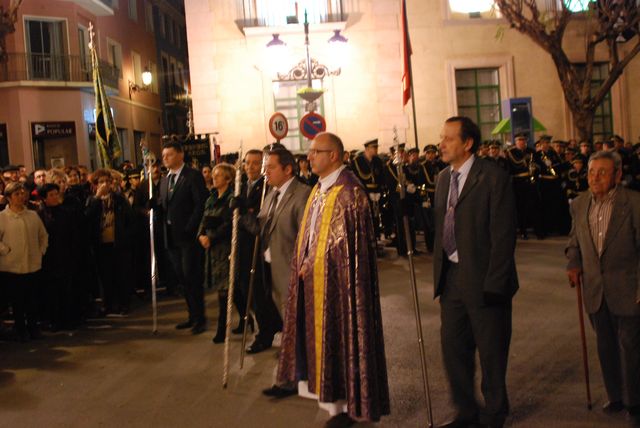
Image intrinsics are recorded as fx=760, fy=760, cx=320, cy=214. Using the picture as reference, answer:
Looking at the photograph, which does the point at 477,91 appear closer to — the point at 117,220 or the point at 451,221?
the point at 117,220

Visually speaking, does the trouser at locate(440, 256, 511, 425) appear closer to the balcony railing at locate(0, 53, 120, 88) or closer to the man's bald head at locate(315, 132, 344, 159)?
the man's bald head at locate(315, 132, 344, 159)

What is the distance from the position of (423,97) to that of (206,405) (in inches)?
724

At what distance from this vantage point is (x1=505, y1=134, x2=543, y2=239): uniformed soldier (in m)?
15.8

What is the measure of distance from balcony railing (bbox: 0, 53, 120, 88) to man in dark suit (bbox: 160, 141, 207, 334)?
2143 cm

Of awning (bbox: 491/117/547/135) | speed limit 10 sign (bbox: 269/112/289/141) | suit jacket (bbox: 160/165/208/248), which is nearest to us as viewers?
suit jacket (bbox: 160/165/208/248)

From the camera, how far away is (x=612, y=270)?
521 cm

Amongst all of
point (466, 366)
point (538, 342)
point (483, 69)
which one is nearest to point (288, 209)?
point (466, 366)

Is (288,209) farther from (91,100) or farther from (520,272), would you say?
(91,100)

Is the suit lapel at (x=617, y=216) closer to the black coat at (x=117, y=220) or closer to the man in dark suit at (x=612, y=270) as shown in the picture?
Result: the man in dark suit at (x=612, y=270)

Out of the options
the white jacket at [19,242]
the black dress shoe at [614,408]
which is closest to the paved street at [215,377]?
the black dress shoe at [614,408]

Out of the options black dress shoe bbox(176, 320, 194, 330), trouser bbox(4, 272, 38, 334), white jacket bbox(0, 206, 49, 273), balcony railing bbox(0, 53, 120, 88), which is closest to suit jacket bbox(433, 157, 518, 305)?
black dress shoe bbox(176, 320, 194, 330)

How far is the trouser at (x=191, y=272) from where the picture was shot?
875 cm

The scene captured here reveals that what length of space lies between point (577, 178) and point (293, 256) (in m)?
11.1

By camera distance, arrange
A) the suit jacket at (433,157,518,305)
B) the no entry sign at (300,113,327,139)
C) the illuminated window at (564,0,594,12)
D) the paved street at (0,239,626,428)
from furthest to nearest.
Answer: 1. the illuminated window at (564,0,594,12)
2. the no entry sign at (300,113,327,139)
3. the paved street at (0,239,626,428)
4. the suit jacket at (433,157,518,305)
